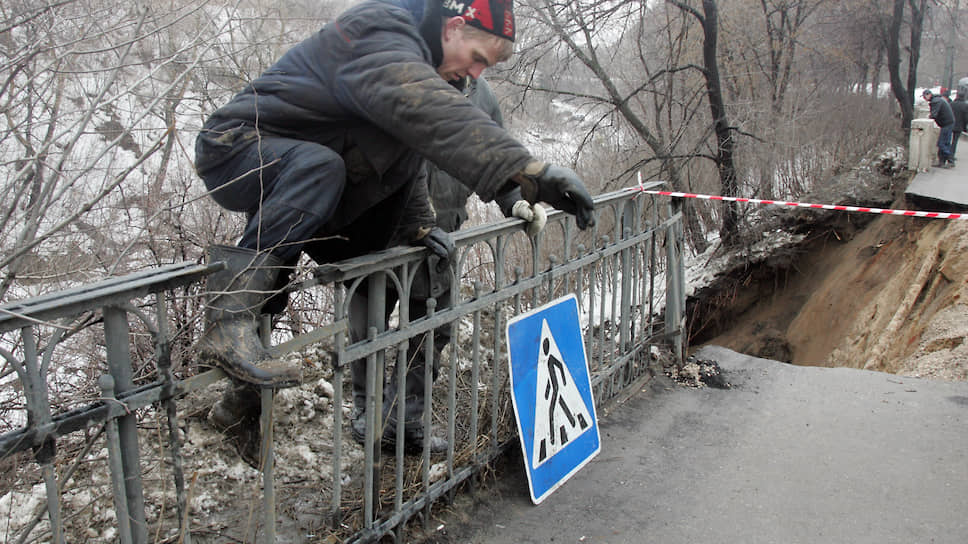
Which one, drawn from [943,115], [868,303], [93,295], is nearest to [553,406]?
[93,295]

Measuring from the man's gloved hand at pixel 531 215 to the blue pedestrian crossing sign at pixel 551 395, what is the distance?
38 cm

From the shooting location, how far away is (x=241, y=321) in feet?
6.85

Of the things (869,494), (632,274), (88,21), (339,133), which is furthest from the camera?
(632,274)

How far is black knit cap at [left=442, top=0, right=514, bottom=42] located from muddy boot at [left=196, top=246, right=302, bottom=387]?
1.00 m

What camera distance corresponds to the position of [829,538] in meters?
2.99

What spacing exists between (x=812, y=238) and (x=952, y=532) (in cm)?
806

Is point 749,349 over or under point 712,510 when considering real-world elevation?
under

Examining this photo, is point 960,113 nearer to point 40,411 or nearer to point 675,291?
point 675,291

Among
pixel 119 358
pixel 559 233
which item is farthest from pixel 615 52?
pixel 119 358

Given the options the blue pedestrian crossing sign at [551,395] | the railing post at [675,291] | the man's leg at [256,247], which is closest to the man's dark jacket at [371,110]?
the man's leg at [256,247]

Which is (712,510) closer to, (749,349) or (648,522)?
(648,522)

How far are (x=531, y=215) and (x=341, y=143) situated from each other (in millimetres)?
1024

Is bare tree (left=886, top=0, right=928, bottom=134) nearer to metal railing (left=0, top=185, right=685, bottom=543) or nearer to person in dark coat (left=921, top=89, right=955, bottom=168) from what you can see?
person in dark coat (left=921, top=89, right=955, bottom=168)

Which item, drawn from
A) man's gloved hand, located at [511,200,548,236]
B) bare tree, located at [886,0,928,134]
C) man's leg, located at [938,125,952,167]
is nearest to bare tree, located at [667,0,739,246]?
man's leg, located at [938,125,952,167]
